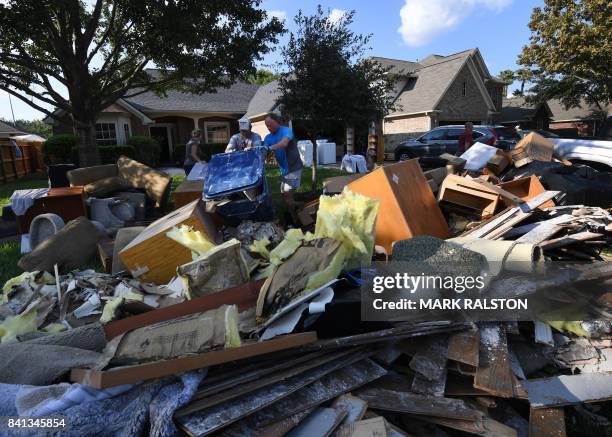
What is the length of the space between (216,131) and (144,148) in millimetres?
6183

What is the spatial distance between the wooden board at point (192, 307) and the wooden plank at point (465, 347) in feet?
4.53

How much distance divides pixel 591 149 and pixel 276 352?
23.8ft

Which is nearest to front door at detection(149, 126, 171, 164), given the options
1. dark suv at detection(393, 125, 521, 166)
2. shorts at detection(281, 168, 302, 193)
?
dark suv at detection(393, 125, 521, 166)

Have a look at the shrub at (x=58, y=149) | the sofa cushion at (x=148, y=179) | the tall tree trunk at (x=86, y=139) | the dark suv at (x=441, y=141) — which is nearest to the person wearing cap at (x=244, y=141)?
the sofa cushion at (x=148, y=179)

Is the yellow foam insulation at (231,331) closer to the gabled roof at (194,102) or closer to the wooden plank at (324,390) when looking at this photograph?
the wooden plank at (324,390)

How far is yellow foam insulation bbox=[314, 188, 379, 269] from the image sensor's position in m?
2.99

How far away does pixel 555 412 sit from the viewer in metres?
2.01

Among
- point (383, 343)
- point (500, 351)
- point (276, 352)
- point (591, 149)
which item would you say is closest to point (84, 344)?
point (276, 352)

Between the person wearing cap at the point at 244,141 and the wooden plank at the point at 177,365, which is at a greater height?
the person wearing cap at the point at 244,141

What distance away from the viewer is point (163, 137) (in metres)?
22.3

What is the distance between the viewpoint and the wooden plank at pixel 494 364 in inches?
79.5

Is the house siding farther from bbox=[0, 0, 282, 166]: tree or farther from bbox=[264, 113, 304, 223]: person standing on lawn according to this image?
bbox=[264, 113, 304, 223]: person standing on lawn

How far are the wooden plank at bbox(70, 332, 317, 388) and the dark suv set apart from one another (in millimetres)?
11944

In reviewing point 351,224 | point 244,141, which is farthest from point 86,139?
point 351,224
